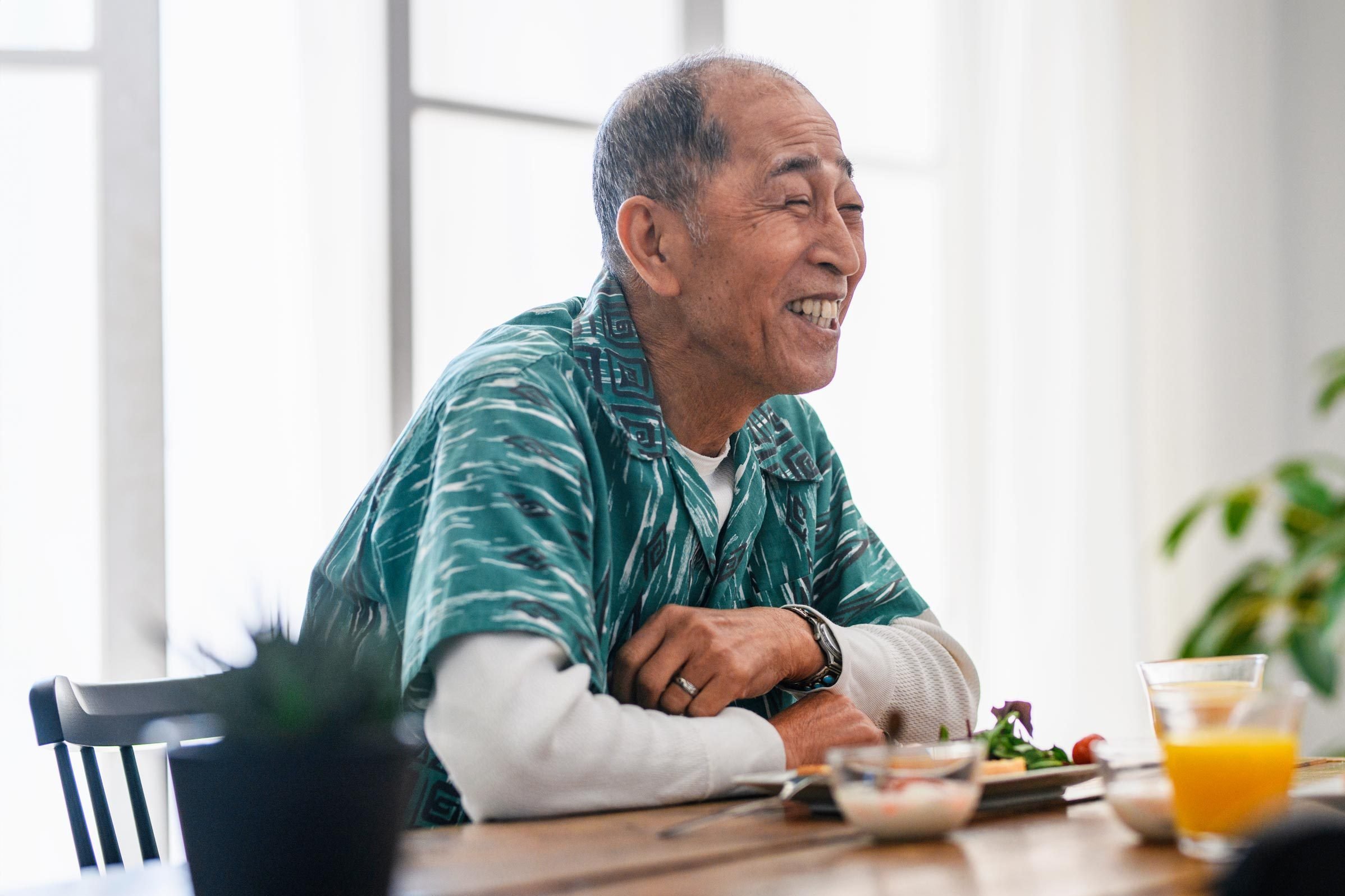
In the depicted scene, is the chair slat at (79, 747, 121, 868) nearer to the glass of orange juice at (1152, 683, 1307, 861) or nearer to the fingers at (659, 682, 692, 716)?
the fingers at (659, 682, 692, 716)

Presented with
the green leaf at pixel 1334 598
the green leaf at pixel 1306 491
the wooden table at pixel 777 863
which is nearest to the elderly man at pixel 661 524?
the wooden table at pixel 777 863

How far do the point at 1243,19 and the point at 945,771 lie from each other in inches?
160

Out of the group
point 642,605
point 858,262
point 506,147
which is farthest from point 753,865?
point 506,147

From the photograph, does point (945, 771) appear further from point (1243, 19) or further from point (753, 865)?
point (1243, 19)

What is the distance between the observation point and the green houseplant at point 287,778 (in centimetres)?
67

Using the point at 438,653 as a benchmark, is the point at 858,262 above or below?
above

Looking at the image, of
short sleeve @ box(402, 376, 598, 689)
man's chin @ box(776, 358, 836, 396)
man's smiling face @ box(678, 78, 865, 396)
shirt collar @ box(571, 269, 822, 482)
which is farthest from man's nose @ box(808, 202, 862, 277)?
short sleeve @ box(402, 376, 598, 689)

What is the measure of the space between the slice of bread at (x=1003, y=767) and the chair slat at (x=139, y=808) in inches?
31.0

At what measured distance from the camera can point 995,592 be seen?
3734mm

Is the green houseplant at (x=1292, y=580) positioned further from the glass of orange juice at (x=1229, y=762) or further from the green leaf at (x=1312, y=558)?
the glass of orange juice at (x=1229, y=762)

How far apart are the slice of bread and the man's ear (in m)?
0.73

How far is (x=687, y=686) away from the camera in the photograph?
1271 mm

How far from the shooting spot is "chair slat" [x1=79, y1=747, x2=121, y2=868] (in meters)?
1.23

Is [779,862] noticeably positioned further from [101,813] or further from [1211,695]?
[101,813]
